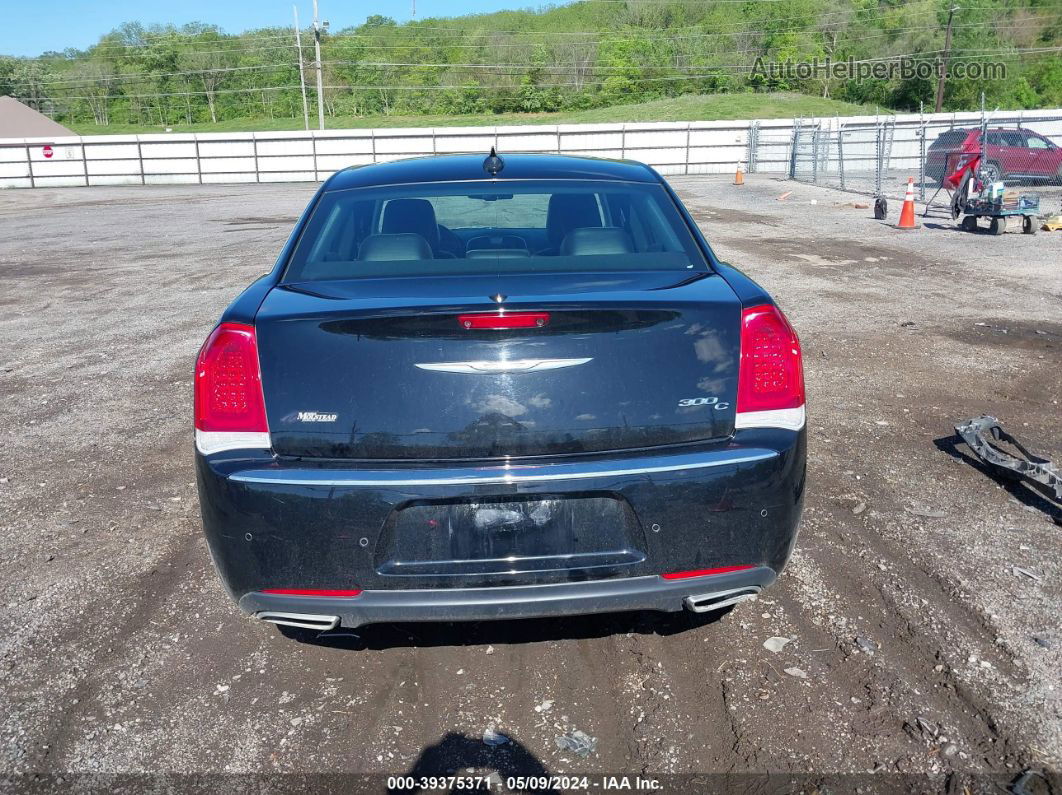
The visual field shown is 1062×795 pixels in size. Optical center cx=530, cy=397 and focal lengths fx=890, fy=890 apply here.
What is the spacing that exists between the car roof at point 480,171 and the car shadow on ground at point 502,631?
1.74m

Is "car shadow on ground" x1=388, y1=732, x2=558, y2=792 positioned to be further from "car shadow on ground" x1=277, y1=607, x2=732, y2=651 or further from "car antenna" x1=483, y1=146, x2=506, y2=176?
"car antenna" x1=483, y1=146, x2=506, y2=176

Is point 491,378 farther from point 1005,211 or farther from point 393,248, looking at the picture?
point 1005,211

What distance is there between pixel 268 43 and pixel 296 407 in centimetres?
10914

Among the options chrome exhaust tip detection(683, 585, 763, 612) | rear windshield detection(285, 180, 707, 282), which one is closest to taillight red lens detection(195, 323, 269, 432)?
rear windshield detection(285, 180, 707, 282)

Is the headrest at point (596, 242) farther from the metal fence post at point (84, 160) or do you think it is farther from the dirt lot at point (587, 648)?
the metal fence post at point (84, 160)

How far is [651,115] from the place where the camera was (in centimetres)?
5809

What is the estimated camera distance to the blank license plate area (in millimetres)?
2520

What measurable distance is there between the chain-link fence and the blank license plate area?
1495cm

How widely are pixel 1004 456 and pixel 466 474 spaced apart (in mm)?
3294

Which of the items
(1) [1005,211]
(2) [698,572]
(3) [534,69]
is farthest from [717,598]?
(3) [534,69]

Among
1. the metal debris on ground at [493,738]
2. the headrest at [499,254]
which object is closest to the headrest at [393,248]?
the headrest at [499,254]

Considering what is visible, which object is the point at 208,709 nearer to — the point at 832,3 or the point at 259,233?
the point at 259,233

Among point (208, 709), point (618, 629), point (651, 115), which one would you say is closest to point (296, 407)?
point (208, 709)

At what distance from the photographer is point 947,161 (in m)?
16.9
